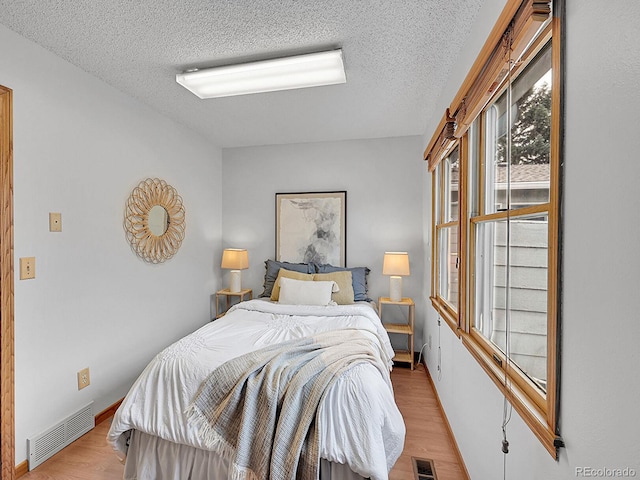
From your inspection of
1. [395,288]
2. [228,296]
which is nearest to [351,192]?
[395,288]

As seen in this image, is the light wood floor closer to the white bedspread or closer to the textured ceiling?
the white bedspread

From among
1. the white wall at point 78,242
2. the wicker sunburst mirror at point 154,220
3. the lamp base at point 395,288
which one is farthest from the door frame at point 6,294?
the lamp base at point 395,288

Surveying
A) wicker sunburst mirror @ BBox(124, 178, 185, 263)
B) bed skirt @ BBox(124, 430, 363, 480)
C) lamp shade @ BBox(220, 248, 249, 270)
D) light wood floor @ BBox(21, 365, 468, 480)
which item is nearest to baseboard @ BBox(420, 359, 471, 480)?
light wood floor @ BBox(21, 365, 468, 480)

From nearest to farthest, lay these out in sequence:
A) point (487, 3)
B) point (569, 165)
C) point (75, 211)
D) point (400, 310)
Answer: point (569, 165), point (487, 3), point (75, 211), point (400, 310)

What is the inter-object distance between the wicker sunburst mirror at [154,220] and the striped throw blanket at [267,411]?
1.58 metres

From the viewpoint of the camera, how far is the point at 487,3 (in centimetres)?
152

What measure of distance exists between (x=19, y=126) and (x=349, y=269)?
9.54 ft

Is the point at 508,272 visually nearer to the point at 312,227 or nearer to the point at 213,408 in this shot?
the point at 213,408

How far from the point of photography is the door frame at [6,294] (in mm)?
1736

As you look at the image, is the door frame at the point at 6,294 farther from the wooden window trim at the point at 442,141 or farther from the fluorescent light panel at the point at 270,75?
the wooden window trim at the point at 442,141

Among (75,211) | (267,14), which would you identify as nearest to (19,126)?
(75,211)

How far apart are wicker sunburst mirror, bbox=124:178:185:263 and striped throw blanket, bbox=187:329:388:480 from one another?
158 cm

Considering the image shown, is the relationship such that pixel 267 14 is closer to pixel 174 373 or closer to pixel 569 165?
pixel 569 165

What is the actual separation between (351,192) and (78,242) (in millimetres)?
2658
